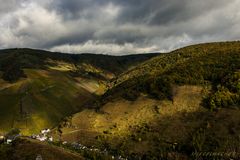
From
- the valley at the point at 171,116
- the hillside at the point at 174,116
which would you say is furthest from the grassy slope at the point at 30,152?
the hillside at the point at 174,116

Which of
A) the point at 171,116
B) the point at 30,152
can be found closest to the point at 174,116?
the point at 171,116

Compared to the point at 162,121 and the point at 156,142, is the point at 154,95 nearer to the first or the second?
the point at 162,121

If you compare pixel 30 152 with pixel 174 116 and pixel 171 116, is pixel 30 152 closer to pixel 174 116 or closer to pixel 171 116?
pixel 174 116

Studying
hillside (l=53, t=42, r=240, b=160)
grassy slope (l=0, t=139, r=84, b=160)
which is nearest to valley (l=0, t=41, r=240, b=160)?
hillside (l=53, t=42, r=240, b=160)

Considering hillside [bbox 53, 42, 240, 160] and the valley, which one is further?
the valley

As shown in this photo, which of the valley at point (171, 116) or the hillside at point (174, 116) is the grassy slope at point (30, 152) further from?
the hillside at point (174, 116)

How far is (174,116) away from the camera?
14988cm

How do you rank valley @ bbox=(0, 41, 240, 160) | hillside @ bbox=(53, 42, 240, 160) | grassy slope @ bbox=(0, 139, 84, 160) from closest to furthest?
grassy slope @ bbox=(0, 139, 84, 160) < hillside @ bbox=(53, 42, 240, 160) < valley @ bbox=(0, 41, 240, 160)

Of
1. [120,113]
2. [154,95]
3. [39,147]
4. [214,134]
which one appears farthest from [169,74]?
[39,147]

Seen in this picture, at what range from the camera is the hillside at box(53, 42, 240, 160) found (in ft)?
419

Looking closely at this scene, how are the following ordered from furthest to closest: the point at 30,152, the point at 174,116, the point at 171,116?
the point at 171,116, the point at 174,116, the point at 30,152

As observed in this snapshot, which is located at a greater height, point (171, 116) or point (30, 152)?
point (30, 152)

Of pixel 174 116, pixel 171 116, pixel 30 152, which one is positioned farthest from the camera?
pixel 171 116

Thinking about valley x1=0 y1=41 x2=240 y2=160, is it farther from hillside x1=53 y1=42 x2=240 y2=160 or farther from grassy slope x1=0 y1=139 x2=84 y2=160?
grassy slope x1=0 y1=139 x2=84 y2=160
